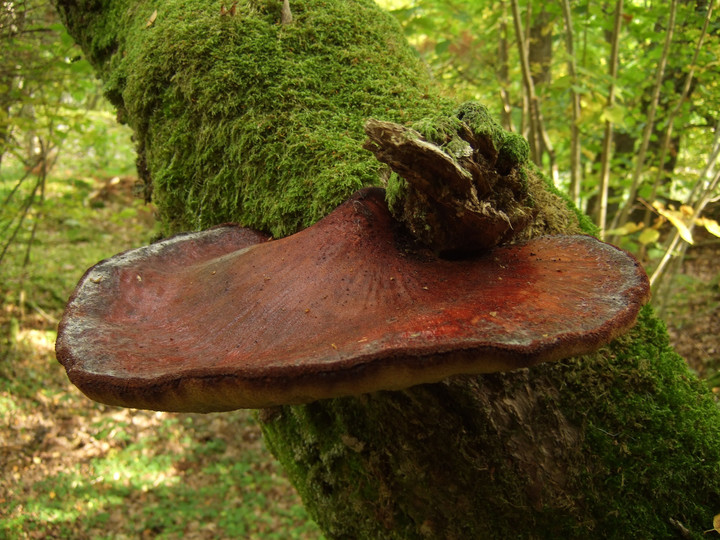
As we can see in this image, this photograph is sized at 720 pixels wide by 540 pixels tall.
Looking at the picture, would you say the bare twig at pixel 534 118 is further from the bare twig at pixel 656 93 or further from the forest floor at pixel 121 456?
the forest floor at pixel 121 456

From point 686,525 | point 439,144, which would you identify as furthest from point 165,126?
point 686,525

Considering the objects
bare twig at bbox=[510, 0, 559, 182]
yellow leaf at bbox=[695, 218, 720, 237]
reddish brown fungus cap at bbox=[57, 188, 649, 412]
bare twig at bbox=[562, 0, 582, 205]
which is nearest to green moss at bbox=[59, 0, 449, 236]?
reddish brown fungus cap at bbox=[57, 188, 649, 412]

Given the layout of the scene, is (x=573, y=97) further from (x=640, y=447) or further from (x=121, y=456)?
(x=121, y=456)

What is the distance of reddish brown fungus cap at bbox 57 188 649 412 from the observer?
3.36 ft

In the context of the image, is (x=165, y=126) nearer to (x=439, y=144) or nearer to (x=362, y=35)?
(x=362, y=35)

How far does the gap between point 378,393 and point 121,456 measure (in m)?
6.73

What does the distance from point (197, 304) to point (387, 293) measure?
0.66 meters

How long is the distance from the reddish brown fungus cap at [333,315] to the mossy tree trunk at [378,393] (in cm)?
31

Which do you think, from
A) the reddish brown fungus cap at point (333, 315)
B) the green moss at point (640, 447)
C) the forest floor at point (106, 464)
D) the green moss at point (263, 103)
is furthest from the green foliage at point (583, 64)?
the forest floor at point (106, 464)

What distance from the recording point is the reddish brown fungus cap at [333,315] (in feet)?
3.36

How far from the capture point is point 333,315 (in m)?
1.28

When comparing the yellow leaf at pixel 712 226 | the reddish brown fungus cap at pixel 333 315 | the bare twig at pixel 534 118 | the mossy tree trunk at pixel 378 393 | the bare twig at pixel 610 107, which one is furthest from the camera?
the bare twig at pixel 534 118

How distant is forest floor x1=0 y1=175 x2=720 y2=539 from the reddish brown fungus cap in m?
4.96

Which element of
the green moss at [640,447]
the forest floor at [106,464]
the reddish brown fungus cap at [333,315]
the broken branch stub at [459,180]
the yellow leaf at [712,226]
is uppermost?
the broken branch stub at [459,180]
